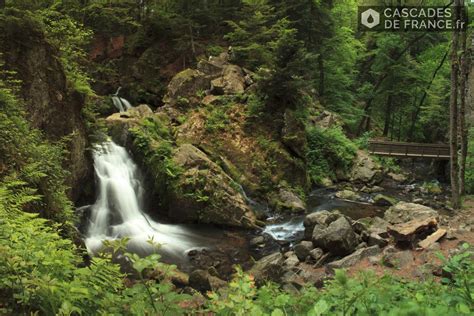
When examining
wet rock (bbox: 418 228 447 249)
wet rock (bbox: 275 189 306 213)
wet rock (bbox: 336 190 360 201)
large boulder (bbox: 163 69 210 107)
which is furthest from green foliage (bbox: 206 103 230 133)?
wet rock (bbox: 418 228 447 249)

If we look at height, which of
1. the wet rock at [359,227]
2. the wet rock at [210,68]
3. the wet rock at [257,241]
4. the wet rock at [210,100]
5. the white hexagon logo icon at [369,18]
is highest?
the white hexagon logo icon at [369,18]

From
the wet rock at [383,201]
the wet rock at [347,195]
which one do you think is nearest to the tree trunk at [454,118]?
the wet rock at [383,201]

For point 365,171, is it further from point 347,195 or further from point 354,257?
point 354,257

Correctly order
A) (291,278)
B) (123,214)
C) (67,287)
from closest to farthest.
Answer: (67,287)
(291,278)
(123,214)

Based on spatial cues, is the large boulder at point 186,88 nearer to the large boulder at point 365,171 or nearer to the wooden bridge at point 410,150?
the large boulder at point 365,171

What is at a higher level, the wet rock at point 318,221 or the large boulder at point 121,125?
the large boulder at point 121,125

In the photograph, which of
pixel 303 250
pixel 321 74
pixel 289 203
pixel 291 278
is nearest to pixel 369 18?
pixel 321 74

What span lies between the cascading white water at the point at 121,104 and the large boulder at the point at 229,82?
4955 millimetres

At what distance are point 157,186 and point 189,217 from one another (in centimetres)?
163

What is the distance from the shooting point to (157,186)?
13344 mm

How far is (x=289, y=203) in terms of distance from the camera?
48.6 ft

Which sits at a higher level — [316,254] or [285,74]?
[285,74]

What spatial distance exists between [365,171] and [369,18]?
15.5 m

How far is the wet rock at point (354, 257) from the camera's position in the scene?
8.95m
